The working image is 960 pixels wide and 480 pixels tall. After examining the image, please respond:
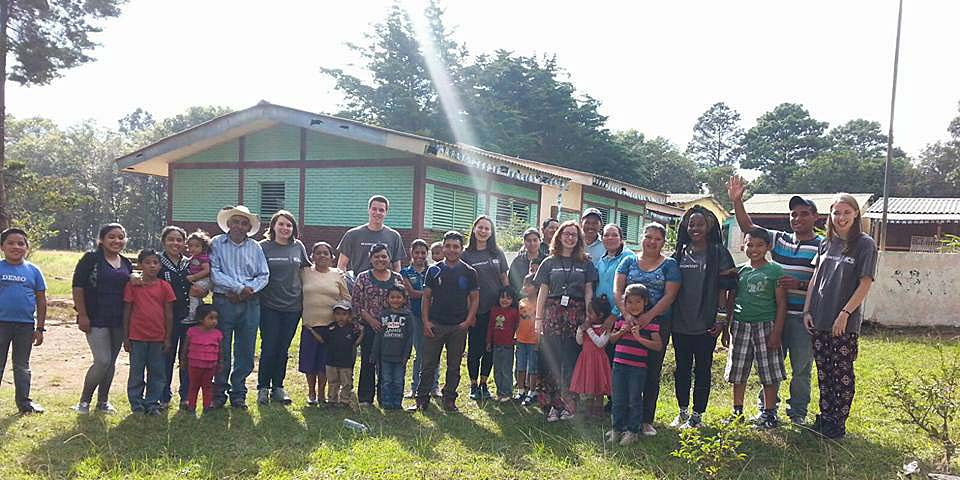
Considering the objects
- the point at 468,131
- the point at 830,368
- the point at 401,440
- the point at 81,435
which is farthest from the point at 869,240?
the point at 468,131

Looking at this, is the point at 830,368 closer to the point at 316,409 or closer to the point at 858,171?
the point at 316,409

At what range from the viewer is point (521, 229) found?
1377cm

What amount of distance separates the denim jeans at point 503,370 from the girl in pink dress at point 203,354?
233 centimetres

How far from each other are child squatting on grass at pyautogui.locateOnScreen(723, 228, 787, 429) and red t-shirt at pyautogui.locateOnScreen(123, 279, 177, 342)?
4.30 meters

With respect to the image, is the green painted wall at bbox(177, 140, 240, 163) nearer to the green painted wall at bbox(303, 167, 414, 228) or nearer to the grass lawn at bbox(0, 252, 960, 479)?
the green painted wall at bbox(303, 167, 414, 228)

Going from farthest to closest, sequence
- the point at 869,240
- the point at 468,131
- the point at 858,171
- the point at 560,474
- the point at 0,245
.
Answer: the point at 858,171 < the point at 468,131 < the point at 0,245 < the point at 869,240 < the point at 560,474

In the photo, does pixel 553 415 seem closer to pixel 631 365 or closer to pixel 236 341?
pixel 631 365

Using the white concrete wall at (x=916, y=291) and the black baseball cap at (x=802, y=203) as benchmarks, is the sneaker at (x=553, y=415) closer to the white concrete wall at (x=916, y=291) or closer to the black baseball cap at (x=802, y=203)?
the black baseball cap at (x=802, y=203)

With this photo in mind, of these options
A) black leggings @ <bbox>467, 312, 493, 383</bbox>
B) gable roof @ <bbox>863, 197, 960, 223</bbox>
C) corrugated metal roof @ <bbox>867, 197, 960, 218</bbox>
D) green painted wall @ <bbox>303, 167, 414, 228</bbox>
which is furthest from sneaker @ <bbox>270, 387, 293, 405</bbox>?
corrugated metal roof @ <bbox>867, 197, 960, 218</bbox>

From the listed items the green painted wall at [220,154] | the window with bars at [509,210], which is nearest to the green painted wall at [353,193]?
the green painted wall at [220,154]

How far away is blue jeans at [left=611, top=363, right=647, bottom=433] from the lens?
4348 mm

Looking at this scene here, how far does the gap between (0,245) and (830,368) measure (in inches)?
242

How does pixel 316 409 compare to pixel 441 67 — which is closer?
pixel 316 409

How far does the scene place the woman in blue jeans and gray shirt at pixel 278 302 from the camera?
537 centimetres
